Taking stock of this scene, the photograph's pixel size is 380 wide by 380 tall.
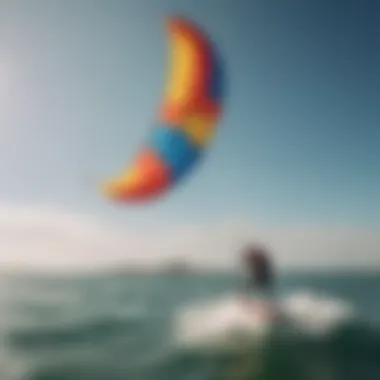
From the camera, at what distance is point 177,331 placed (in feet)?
4.79

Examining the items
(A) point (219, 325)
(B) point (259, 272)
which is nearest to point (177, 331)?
(A) point (219, 325)

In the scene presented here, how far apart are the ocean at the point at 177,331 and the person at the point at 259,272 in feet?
0.09

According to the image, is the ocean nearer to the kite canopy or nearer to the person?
the person

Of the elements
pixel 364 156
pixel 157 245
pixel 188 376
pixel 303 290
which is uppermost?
pixel 364 156

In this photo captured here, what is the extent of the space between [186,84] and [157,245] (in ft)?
1.20

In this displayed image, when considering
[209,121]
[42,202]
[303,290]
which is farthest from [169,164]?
[303,290]

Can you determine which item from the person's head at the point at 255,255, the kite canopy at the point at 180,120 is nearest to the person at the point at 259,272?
the person's head at the point at 255,255

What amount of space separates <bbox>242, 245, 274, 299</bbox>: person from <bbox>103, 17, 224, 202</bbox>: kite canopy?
0.23 meters

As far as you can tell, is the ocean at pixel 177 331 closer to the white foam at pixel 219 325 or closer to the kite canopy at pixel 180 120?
the white foam at pixel 219 325

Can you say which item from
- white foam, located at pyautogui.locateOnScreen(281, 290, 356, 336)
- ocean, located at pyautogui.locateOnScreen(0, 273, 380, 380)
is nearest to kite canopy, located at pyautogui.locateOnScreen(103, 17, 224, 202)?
ocean, located at pyautogui.locateOnScreen(0, 273, 380, 380)

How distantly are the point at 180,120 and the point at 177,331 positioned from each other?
0.46m

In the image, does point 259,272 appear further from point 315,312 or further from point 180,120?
point 180,120

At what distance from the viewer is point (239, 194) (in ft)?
5.02

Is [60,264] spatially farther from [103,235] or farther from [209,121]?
[209,121]
